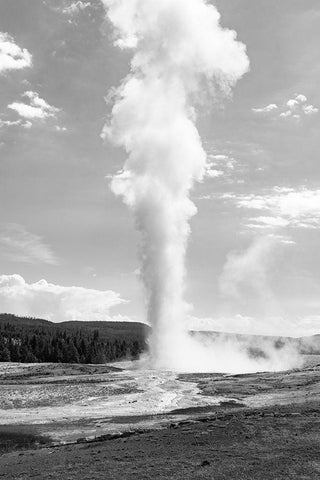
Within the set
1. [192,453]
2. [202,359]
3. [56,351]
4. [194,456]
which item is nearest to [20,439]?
[192,453]

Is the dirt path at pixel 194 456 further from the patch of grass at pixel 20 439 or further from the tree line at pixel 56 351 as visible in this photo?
the tree line at pixel 56 351

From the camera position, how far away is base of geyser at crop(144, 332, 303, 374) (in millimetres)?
116012

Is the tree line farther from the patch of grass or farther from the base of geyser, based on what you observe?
the patch of grass

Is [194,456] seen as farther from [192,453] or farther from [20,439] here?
[20,439]

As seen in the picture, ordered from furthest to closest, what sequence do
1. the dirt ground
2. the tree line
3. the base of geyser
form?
the tree line → the base of geyser → the dirt ground

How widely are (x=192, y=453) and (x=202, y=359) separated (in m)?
101

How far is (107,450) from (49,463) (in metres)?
3.74

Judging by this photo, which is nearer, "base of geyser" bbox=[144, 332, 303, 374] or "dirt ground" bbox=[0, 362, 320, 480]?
"dirt ground" bbox=[0, 362, 320, 480]

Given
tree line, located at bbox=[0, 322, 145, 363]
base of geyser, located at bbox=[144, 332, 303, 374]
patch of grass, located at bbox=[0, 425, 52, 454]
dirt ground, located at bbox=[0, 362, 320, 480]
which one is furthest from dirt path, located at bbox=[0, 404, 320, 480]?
tree line, located at bbox=[0, 322, 145, 363]

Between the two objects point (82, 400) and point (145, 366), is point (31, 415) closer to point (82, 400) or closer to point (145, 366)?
point (82, 400)

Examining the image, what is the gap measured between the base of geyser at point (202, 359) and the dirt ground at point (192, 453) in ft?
252

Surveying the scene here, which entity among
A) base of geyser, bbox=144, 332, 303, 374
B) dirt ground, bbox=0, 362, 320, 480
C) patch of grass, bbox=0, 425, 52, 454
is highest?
base of geyser, bbox=144, 332, 303, 374

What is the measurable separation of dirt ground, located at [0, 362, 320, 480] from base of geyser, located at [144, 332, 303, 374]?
7687cm

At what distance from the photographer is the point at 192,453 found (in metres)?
25.8
